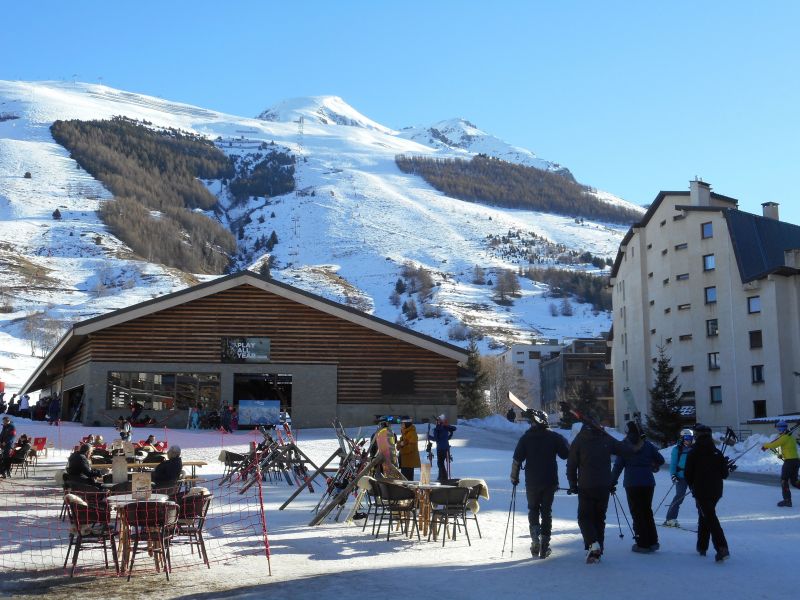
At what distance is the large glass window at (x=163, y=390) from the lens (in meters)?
33.7

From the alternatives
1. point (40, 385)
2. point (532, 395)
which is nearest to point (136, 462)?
point (40, 385)

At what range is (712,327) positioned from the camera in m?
46.7

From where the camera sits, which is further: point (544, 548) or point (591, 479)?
point (544, 548)

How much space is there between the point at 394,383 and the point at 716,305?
795 inches

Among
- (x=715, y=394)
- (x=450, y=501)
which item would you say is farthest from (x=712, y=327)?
(x=450, y=501)

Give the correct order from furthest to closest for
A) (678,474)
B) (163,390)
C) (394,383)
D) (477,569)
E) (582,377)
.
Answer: (582,377) → (394,383) → (163,390) → (678,474) → (477,569)

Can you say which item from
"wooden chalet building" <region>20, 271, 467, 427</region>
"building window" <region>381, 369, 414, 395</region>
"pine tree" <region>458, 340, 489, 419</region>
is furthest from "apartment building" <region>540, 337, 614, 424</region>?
"wooden chalet building" <region>20, 271, 467, 427</region>

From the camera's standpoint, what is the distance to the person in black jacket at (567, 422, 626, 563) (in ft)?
30.5

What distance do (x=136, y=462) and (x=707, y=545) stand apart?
34.0 feet

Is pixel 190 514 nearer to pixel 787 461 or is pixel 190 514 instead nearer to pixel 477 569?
pixel 477 569

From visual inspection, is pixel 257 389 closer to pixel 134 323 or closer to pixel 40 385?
pixel 134 323

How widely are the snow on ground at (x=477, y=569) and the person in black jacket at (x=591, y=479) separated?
32 cm

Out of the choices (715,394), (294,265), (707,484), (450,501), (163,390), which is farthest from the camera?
(294,265)

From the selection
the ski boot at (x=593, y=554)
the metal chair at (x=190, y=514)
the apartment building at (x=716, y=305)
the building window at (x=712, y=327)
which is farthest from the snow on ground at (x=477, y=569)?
the building window at (x=712, y=327)
